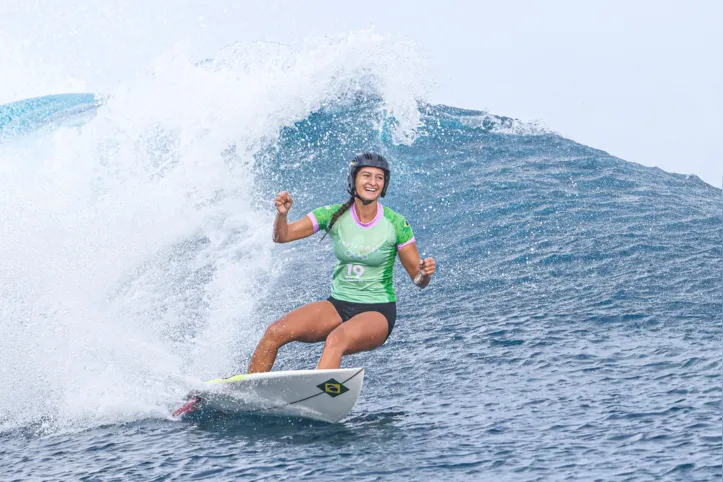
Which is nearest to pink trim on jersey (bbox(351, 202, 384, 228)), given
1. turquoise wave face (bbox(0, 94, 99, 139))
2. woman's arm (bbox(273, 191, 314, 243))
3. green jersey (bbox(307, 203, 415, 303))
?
green jersey (bbox(307, 203, 415, 303))

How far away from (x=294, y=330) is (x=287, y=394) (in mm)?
427

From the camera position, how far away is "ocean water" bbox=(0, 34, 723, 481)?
5.03 metres

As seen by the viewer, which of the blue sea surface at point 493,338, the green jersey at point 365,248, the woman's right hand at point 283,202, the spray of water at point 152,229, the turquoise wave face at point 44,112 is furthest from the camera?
the turquoise wave face at point 44,112

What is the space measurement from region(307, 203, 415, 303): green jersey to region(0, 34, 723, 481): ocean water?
2.45 feet

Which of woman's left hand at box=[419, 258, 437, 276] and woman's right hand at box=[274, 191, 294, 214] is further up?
woman's right hand at box=[274, 191, 294, 214]

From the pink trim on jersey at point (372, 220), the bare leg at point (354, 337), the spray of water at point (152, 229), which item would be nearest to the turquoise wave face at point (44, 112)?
the spray of water at point (152, 229)

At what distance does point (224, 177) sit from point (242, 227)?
5.27ft

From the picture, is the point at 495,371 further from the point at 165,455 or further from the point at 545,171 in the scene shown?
the point at 545,171

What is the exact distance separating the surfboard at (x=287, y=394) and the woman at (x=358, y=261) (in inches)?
7.9

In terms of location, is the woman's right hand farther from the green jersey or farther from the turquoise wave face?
the turquoise wave face

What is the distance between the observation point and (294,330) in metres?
5.74

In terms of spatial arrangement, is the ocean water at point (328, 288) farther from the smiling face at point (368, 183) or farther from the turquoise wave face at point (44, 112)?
the turquoise wave face at point (44, 112)

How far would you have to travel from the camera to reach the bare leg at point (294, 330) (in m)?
5.75

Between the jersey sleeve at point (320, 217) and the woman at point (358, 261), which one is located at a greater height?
the jersey sleeve at point (320, 217)
